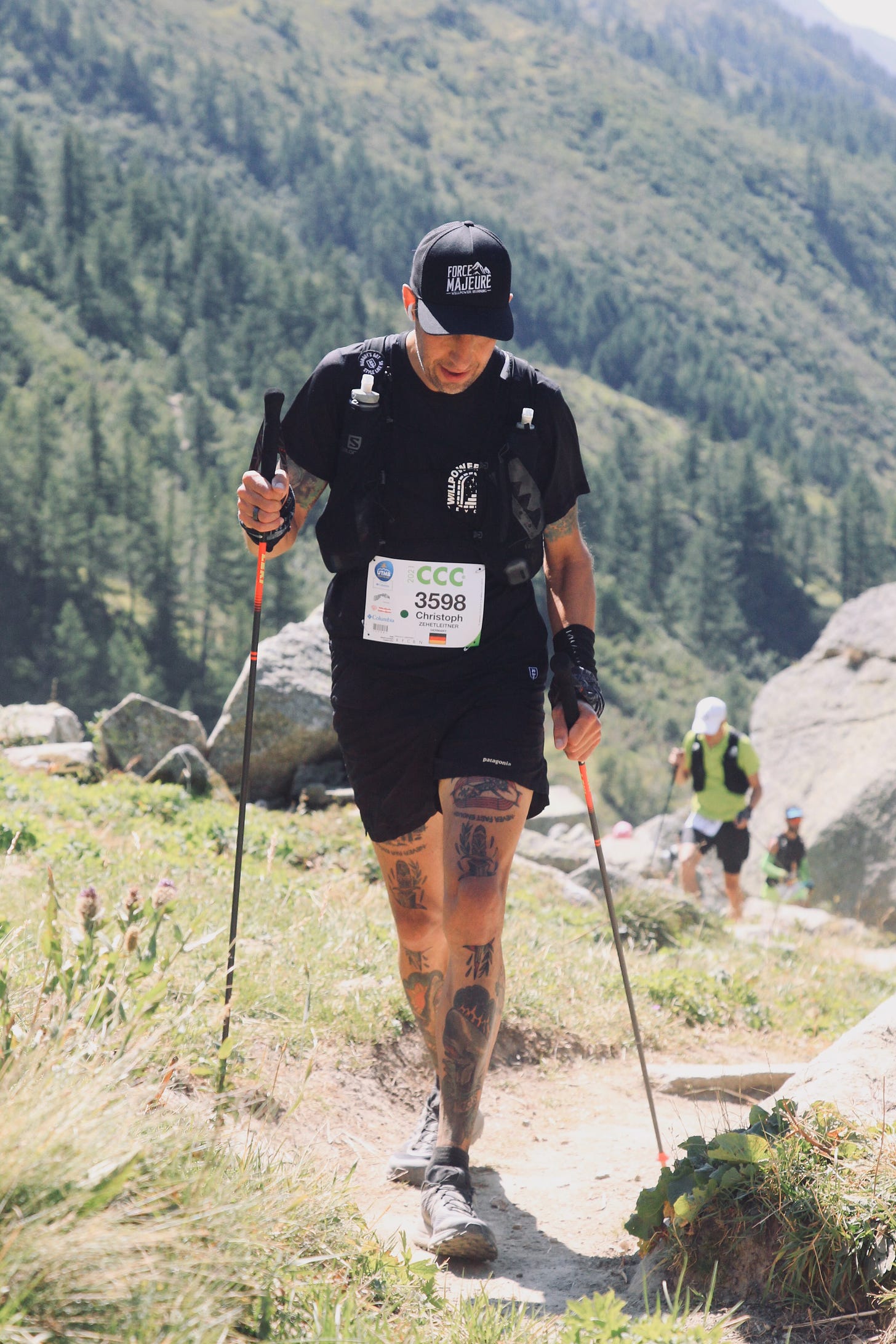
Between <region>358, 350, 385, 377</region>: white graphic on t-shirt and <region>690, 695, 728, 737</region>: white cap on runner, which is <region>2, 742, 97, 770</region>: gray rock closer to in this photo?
<region>690, 695, 728, 737</region>: white cap on runner

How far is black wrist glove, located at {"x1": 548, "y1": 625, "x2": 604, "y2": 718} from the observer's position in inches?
152

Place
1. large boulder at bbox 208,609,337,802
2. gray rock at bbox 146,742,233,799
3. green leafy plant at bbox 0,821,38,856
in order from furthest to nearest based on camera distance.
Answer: large boulder at bbox 208,609,337,802 → gray rock at bbox 146,742,233,799 → green leafy plant at bbox 0,821,38,856

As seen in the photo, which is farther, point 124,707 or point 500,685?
point 124,707

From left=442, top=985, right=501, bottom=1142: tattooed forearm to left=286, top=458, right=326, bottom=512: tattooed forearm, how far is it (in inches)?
58.6

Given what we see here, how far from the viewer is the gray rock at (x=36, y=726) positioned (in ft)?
32.4

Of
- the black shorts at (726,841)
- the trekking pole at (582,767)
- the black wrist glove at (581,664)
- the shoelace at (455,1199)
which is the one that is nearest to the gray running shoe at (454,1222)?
the shoelace at (455,1199)

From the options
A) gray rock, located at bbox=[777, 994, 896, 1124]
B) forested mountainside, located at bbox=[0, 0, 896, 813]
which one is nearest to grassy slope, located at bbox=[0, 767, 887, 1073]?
gray rock, located at bbox=[777, 994, 896, 1124]

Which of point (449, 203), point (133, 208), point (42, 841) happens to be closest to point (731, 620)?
point (133, 208)

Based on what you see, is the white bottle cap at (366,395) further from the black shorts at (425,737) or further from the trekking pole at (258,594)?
the black shorts at (425,737)

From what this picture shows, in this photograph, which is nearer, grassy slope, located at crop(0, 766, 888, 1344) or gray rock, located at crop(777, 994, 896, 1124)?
grassy slope, located at crop(0, 766, 888, 1344)

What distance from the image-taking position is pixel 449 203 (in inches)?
7810

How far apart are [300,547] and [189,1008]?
9074 cm

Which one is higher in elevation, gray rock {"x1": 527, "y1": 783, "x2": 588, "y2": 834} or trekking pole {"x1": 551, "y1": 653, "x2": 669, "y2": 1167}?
trekking pole {"x1": 551, "y1": 653, "x2": 669, "y2": 1167}

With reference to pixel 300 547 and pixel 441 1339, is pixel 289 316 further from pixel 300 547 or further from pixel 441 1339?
pixel 441 1339
